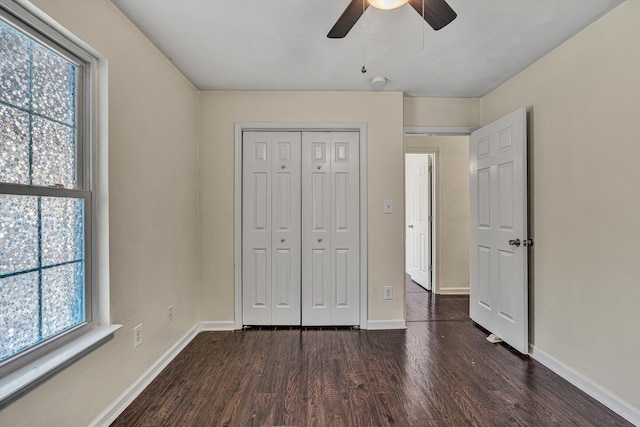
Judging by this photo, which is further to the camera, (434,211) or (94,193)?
(434,211)

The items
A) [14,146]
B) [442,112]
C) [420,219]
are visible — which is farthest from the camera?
[420,219]

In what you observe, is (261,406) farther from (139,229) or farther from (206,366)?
(139,229)

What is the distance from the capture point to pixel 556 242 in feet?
6.89

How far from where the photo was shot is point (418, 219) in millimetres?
4535

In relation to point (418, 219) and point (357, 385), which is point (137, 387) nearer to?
point (357, 385)

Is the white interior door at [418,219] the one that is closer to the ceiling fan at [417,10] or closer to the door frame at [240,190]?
the door frame at [240,190]

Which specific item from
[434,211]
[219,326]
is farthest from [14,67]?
[434,211]

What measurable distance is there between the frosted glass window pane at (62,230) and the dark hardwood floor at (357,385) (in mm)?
973

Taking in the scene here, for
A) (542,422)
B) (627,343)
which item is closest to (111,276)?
(542,422)

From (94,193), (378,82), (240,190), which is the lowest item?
(94,193)

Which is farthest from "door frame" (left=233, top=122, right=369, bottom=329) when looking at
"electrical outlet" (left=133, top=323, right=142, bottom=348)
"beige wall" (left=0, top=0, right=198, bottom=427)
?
"electrical outlet" (left=133, top=323, right=142, bottom=348)

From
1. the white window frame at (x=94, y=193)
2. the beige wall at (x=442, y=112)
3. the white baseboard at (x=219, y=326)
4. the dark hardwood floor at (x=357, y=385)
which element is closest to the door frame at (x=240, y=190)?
the white baseboard at (x=219, y=326)

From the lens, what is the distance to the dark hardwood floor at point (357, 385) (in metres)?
1.62

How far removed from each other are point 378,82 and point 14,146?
7.90 feet
